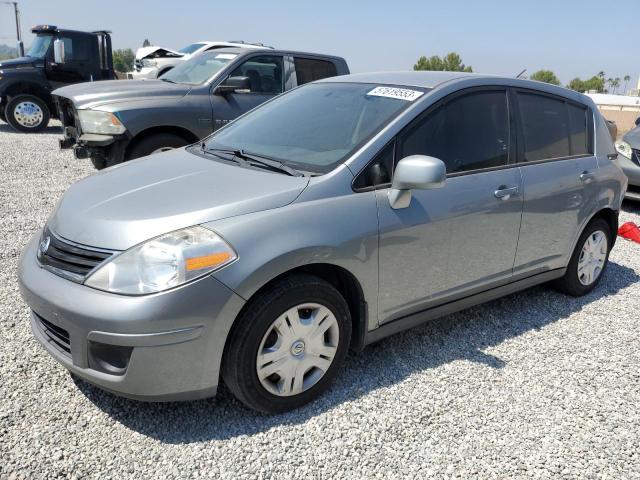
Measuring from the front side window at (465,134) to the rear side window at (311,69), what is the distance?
14.0ft

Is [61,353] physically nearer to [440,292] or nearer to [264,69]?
[440,292]

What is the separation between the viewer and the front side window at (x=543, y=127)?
366 centimetres

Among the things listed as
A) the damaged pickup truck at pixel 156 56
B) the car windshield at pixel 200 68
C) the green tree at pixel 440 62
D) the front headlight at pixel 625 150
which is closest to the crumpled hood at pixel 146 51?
the damaged pickup truck at pixel 156 56

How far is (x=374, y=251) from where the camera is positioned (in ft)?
9.05

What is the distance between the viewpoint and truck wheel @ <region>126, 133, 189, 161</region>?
6062mm

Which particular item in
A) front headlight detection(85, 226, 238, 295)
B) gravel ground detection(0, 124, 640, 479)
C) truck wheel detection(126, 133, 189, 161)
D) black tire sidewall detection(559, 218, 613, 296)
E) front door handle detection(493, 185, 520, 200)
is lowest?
gravel ground detection(0, 124, 640, 479)

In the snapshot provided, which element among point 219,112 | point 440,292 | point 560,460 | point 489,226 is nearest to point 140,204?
point 440,292

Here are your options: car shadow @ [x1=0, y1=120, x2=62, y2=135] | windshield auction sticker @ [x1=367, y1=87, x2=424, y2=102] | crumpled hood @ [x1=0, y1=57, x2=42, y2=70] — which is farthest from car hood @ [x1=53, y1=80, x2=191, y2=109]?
car shadow @ [x1=0, y1=120, x2=62, y2=135]

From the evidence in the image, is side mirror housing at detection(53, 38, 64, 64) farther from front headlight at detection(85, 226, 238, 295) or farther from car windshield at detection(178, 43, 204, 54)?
front headlight at detection(85, 226, 238, 295)

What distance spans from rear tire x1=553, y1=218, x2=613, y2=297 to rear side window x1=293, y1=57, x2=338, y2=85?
4373 mm

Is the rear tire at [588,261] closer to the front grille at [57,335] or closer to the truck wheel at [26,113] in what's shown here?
the front grille at [57,335]

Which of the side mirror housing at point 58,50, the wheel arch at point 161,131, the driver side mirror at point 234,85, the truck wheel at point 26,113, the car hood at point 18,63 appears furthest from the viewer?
the truck wheel at point 26,113

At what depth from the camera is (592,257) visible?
14.4ft

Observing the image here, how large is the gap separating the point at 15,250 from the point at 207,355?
10.4 feet
